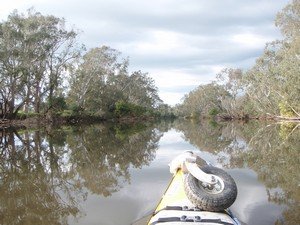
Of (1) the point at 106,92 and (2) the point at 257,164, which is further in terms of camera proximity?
(1) the point at 106,92

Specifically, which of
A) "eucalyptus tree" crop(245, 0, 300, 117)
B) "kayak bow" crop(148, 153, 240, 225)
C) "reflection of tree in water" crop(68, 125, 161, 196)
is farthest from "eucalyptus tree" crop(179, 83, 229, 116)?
"kayak bow" crop(148, 153, 240, 225)

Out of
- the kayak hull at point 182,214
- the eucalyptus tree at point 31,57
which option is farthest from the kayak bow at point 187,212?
the eucalyptus tree at point 31,57

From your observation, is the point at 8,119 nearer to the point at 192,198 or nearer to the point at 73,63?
the point at 73,63

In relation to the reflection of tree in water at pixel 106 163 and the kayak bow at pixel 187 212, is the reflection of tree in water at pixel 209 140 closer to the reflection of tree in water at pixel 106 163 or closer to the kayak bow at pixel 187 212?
the reflection of tree in water at pixel 106 163

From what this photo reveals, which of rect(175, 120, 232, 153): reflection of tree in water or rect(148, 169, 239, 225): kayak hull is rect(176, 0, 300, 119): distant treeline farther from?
rect(148, 169, 239, 225): kayak hull

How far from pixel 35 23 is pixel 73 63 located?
365 inches

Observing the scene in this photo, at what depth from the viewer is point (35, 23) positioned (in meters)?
33.8

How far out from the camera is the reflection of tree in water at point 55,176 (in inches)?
248

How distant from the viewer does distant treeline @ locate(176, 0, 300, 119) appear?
1363 inches

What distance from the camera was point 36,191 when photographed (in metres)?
7.73

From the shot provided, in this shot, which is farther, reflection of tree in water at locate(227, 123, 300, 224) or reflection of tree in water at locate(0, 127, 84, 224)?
reflection of tree in water at locate(227, 123, 300, 224)

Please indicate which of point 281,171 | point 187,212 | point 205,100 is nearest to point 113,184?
point 281,171

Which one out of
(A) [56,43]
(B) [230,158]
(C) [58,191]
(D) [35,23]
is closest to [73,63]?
(A) [56,43]

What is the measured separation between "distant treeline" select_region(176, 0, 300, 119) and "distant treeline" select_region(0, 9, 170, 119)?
17.6m
